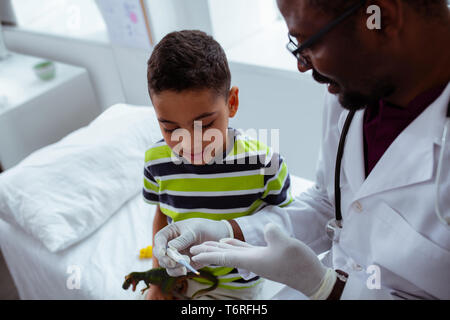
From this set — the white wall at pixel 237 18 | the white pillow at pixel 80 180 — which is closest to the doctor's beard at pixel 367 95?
the white pillow at pixel 80 180

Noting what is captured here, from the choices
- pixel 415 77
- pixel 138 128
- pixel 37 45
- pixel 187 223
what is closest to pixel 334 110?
pixel 415 77

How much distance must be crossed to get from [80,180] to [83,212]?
14 centimetres

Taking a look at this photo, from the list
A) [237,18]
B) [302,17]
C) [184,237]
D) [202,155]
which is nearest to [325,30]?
[302,17]

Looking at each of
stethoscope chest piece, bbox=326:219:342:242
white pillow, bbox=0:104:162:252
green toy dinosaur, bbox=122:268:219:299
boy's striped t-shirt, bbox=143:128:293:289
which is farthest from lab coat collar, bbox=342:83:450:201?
white pillow, bbox=0:104:162:252

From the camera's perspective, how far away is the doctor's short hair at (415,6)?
24.6 inches

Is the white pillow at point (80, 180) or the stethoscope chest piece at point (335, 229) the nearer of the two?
the stethoscope chest piece at point (335, 229)

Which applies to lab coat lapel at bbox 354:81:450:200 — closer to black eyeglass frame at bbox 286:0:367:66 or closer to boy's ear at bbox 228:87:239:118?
black eyeglass frame at bbox 286:0:367:66

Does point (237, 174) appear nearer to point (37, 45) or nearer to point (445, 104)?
point (445, 104)

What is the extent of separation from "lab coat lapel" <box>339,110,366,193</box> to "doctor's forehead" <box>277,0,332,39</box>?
29 cm

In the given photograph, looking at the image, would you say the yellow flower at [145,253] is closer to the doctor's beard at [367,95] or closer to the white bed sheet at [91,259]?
the white bed sheet at [91,259]

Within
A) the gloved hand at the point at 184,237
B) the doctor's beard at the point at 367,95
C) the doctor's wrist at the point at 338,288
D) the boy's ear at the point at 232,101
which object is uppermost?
the doctor's beard at the point at 367,95

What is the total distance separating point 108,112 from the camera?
68.5 inches

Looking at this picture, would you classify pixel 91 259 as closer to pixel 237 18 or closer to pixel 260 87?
pixel 260 87

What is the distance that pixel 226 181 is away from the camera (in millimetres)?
959
